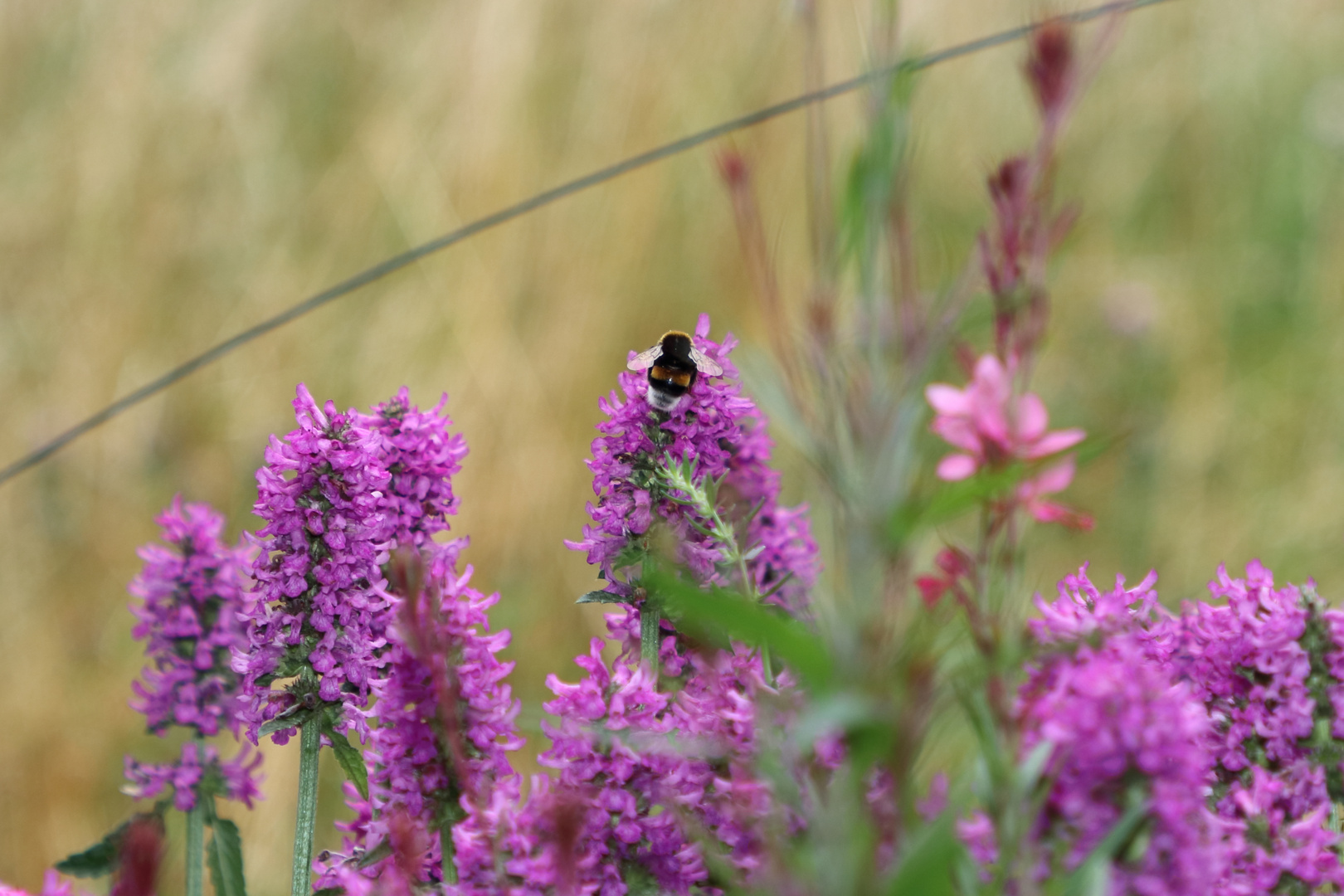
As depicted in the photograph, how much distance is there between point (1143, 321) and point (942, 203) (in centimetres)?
69

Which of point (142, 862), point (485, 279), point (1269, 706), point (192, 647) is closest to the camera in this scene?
point (142, 862)

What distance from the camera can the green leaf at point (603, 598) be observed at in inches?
25.8

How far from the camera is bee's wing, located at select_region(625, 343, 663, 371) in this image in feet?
2.40

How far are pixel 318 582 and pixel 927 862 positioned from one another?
37cm

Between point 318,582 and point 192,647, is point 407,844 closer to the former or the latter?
A: point 318,582

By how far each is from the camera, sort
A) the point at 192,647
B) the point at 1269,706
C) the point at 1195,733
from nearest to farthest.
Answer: the point at 1195,733
the point at 1269,706
the point at 192,647

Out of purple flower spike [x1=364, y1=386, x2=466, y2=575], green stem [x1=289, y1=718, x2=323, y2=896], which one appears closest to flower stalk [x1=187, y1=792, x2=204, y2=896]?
green stem [x1=289, y1=718, x2=323, y2=896]

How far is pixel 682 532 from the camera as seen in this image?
2.18 feet

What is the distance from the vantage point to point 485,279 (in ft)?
8.42

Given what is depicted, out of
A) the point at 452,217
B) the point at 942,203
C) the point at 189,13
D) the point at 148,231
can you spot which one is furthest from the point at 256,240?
the point at 942,203

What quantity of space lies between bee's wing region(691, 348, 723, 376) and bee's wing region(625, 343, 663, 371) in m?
0.03

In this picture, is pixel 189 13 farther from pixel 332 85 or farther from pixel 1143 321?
pixel 1143 321

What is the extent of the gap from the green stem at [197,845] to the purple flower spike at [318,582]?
16 centimetres

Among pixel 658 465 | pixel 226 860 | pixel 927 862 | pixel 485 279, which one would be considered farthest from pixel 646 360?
pixel 485 279
